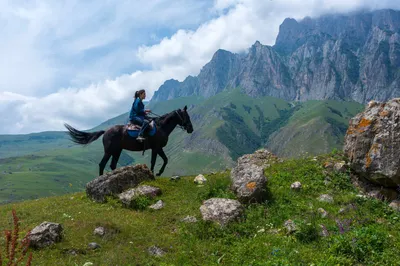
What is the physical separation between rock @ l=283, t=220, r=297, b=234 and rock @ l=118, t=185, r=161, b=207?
24.4 feet

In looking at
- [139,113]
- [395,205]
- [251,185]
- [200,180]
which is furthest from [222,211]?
[139,113]

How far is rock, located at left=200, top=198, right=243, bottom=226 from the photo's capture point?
1289cm

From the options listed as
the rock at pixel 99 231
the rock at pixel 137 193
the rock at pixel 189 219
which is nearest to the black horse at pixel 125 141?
the rock at pixel 137 193

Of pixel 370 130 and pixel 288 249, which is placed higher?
pixel 370 130

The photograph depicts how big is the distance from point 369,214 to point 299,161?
673 cm

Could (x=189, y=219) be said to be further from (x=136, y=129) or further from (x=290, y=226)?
(x=136, y=129)

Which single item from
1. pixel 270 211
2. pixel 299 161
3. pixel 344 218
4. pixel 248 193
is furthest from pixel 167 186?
pixel 344 218

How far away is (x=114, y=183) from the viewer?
695 inches

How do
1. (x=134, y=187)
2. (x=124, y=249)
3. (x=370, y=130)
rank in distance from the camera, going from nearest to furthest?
1. (x=124, y=249)
2. (x=370, y=130)
3. (x=134, y=187)

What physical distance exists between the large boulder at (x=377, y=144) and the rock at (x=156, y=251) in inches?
425

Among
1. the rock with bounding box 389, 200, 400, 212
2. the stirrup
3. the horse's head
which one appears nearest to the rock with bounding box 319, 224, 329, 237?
the rock with bounding box 389, 200, 400, 212

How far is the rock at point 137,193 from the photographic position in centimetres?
1622

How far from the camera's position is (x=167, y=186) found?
61.0ft

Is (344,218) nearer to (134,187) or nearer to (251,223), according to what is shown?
(251,223)
